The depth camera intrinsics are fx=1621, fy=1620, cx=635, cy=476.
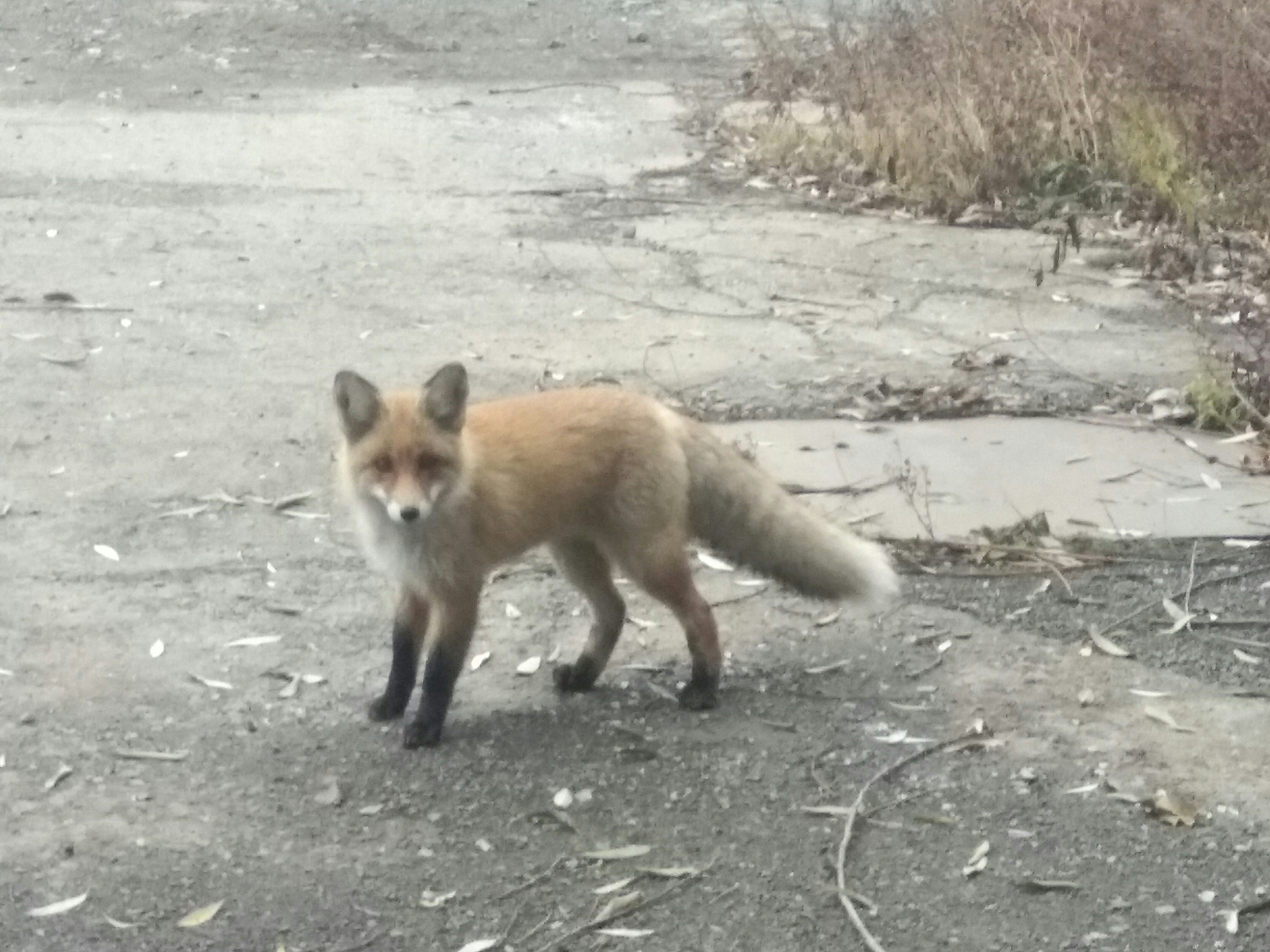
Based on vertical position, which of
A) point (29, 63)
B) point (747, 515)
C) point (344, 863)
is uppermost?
point (747, 515)

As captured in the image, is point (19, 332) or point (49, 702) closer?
point (49, 702)

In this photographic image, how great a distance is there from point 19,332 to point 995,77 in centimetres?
594

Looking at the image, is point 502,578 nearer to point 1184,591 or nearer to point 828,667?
point 828,667

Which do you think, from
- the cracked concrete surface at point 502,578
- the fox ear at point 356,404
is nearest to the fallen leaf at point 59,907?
the cracked concrete surface at point 502,578

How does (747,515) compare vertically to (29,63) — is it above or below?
above

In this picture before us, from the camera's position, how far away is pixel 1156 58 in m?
9.29

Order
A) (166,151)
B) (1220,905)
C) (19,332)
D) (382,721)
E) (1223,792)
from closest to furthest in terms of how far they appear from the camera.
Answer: (1220,905), (1223,792), (382,721), (19,332), (166,151)

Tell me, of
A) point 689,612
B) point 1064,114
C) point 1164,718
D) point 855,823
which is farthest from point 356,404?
point 1064,114

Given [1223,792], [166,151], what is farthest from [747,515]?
[166,151]

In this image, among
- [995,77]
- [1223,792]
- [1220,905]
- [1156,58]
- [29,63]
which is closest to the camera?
[1220,905]

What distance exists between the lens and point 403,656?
420cm

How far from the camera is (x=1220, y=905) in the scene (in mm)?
3434

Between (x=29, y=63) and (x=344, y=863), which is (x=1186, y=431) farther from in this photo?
(x=29, y=63)

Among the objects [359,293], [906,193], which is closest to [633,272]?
[359,293]
